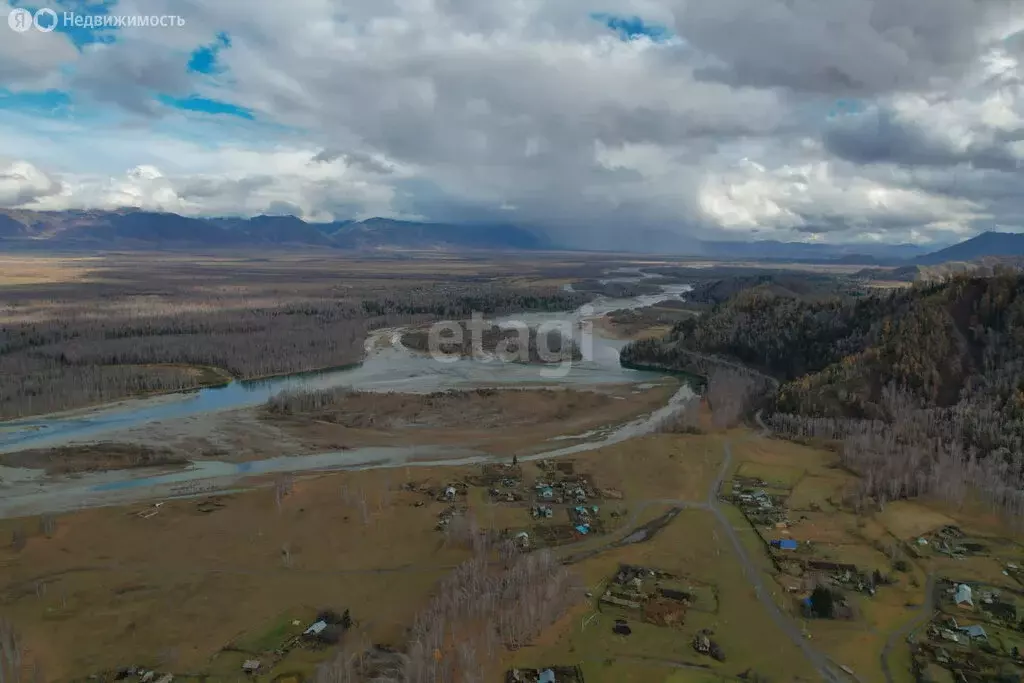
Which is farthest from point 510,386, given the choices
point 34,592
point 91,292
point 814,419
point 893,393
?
point 91,292

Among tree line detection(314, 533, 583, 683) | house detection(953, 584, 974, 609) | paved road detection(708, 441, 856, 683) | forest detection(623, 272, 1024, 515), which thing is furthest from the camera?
forest detection(623, 272, 1024, 515)

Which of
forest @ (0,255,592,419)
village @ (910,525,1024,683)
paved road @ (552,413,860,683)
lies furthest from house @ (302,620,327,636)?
forest @ (0,255,592,419)

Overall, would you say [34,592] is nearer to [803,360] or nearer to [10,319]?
[803,360]

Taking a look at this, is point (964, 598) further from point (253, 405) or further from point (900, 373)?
point (253, 405)

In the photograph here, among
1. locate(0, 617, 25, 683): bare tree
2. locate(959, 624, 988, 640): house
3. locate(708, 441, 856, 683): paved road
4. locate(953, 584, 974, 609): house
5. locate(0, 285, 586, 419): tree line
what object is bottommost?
locate(0, 617, 25, 683): bare tree

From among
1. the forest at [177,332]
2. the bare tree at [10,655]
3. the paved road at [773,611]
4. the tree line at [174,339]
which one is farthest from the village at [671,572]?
the forest at [177,332]

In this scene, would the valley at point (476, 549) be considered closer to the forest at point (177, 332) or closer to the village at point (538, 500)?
the village at point (538, 500)

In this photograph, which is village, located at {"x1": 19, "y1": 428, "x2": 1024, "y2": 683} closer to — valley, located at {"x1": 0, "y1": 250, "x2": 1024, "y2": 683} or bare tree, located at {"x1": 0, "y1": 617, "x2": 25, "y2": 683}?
valley, located at {"x1": 0, "y1": 250, "x2": 1024, "y2": 683}
